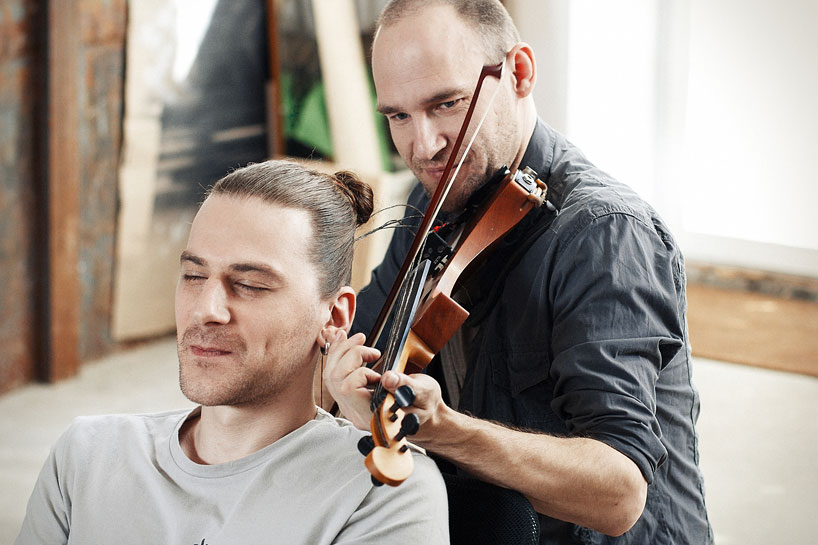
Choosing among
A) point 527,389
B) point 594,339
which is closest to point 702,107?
point 527,389

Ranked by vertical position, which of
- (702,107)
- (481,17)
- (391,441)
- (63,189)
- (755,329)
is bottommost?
(755,329)

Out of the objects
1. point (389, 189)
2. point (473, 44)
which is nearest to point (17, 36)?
point (389, 189)

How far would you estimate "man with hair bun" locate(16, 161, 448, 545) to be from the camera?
4.78ft

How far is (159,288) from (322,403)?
→ 2727 mm

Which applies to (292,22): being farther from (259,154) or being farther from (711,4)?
(711,4)

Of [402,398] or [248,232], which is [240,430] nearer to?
[248,232]

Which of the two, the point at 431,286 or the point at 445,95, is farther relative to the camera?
the point at 445,95

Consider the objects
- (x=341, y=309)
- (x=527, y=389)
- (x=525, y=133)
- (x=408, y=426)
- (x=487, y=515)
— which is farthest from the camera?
(x=525, y=133)

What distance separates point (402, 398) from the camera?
1.22 metres

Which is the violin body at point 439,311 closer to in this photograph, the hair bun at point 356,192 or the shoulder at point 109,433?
the hair bun at point 356,192

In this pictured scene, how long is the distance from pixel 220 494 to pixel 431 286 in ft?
1.57

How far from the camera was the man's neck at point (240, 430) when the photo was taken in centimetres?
158


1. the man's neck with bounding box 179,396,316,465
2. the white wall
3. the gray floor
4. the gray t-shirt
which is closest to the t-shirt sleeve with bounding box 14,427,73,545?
the gray t-shirt

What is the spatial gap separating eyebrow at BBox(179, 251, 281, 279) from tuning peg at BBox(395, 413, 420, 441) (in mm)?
480
